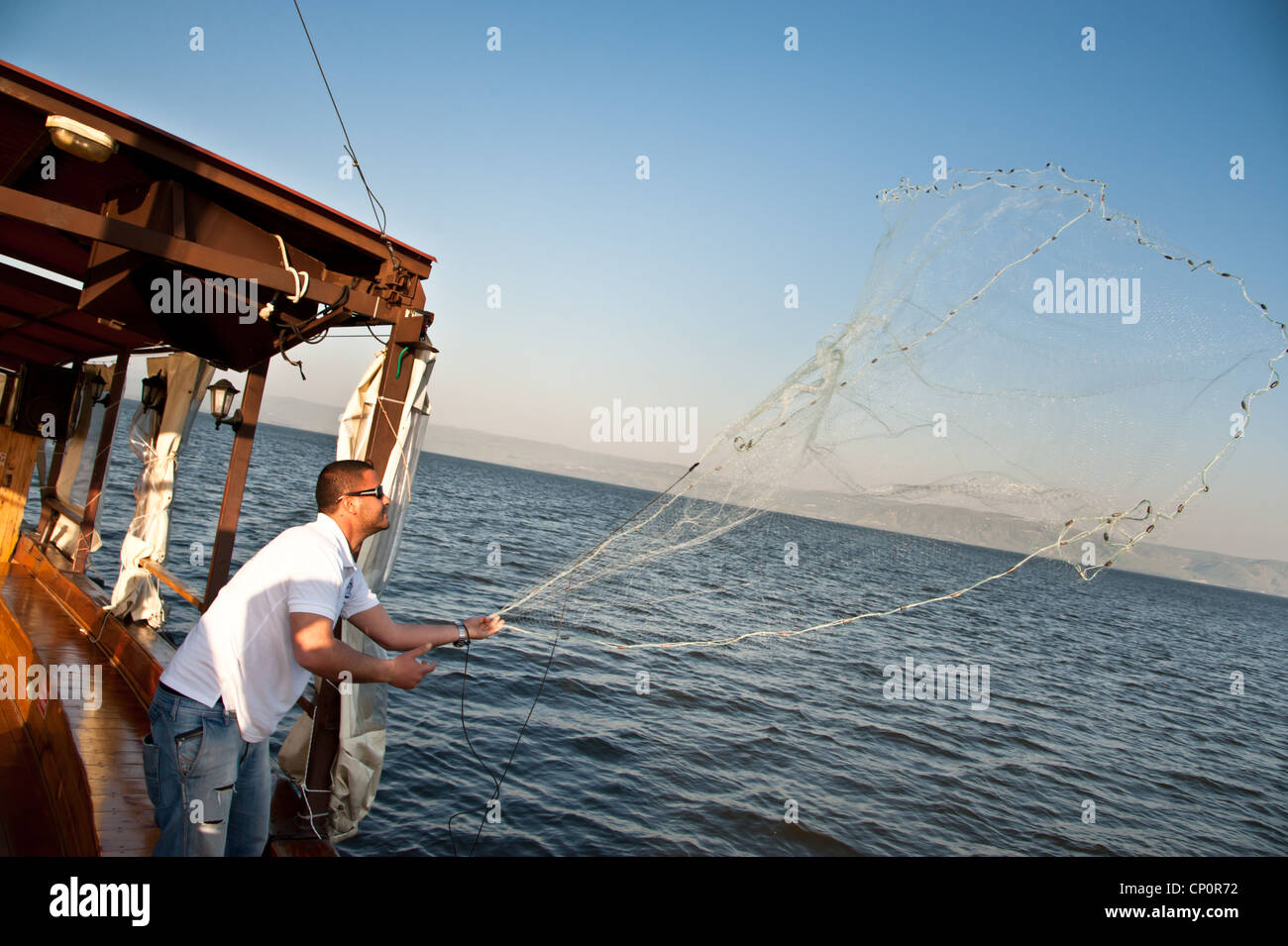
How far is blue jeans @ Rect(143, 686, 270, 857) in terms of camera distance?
281 centimetres

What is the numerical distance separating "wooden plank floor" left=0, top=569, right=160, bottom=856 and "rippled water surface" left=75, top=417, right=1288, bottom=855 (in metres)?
2.83

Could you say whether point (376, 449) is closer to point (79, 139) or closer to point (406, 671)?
point (79, 139)

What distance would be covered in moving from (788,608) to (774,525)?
83.0 metres

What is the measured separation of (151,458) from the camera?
8.79 m

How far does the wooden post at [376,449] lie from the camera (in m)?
4.84

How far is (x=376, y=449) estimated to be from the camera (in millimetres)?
5082

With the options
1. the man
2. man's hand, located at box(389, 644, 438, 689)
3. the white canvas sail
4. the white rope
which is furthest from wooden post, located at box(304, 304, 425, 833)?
the white canvas sail

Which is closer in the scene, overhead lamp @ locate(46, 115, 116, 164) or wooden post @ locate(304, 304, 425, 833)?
overhead lamp @ locate(46, 115, 116, 164)

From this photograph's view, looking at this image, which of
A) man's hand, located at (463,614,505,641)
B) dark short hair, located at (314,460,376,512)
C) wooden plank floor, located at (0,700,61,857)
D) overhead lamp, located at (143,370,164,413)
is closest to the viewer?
dark short hair, located at (314,460,376,512)

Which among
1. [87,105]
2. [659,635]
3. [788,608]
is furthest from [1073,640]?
[87,105]

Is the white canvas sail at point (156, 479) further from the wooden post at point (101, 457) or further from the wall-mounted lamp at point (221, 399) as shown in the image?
the wooden post at point (101, 457)

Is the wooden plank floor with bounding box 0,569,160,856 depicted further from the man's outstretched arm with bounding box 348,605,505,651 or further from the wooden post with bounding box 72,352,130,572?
the wooden post with bounding box 72,352,130,572

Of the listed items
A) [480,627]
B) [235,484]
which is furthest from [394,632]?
[235,484]

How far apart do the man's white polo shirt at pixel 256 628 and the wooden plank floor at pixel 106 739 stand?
6.11 ft
